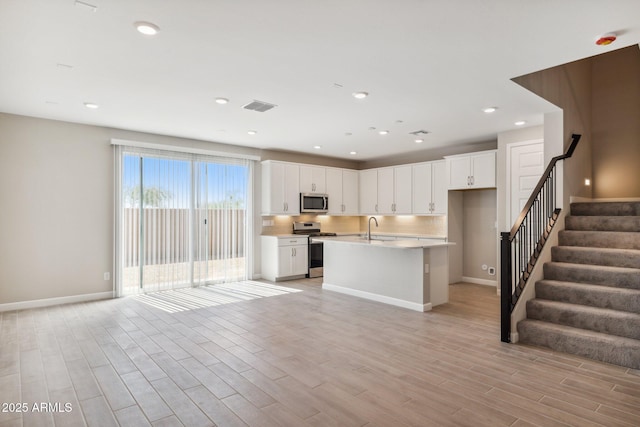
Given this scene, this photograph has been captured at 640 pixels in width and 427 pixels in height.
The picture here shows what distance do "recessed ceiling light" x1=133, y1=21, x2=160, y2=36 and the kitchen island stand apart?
369 cm

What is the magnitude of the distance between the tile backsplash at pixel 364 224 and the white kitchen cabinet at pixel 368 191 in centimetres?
35

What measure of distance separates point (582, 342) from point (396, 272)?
94.5 inches

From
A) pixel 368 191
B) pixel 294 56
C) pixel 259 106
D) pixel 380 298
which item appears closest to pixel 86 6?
pixel 294 56

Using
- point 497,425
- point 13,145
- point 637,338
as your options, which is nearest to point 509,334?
point 637,338

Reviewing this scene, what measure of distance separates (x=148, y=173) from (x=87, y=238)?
55.6 inches

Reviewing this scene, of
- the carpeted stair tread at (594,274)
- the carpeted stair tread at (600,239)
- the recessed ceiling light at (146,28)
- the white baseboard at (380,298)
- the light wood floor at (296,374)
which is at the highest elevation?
the recessed ceiling light at (146,28)

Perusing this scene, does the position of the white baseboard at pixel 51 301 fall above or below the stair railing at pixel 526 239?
below

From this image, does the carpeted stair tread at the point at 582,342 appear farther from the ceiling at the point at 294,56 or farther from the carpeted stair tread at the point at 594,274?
the ceiling at the point at 294,56

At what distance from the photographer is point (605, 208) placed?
4715mm

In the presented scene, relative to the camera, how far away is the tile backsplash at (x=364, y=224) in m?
7.77

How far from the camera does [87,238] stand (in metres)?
5.63

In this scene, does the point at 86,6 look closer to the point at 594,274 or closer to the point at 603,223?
the point at 594,274

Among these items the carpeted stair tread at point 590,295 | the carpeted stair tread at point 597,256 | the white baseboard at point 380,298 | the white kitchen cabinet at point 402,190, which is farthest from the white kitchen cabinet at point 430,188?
the carpeted stair tread at point 590,295

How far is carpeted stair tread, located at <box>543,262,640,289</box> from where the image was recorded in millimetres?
3668
